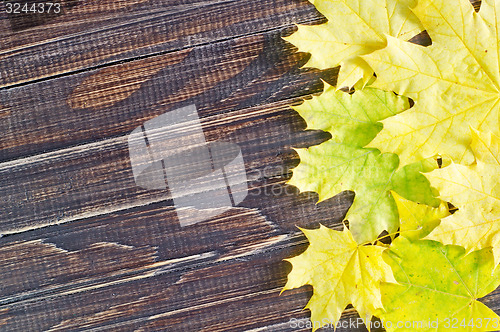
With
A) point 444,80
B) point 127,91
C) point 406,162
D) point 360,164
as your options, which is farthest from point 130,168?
point 444,80

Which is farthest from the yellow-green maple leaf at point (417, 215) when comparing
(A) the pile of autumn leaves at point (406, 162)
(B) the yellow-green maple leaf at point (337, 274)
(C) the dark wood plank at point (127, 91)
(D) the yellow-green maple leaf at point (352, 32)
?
(C) the dark wood plank at point (127, 91)

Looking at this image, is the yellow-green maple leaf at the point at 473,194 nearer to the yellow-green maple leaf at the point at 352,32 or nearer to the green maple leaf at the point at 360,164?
the green maple leaf at the point at 360,164

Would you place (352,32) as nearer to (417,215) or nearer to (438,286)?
(417,215)

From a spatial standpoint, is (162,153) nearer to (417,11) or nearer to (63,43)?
(63,43)

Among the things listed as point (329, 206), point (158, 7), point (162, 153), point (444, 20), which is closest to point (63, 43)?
point (158, 7)

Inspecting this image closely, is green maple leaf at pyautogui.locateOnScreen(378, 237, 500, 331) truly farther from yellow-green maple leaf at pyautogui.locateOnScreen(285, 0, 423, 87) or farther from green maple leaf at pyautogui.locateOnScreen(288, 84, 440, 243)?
yellow-green maple leaf at pyautogui.locateOnScreen(285, 0, 423, 87)

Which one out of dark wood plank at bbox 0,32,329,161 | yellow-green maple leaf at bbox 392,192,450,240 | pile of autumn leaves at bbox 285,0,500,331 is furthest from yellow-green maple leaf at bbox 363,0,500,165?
dark wood plank at bbox 0,32,329,161
